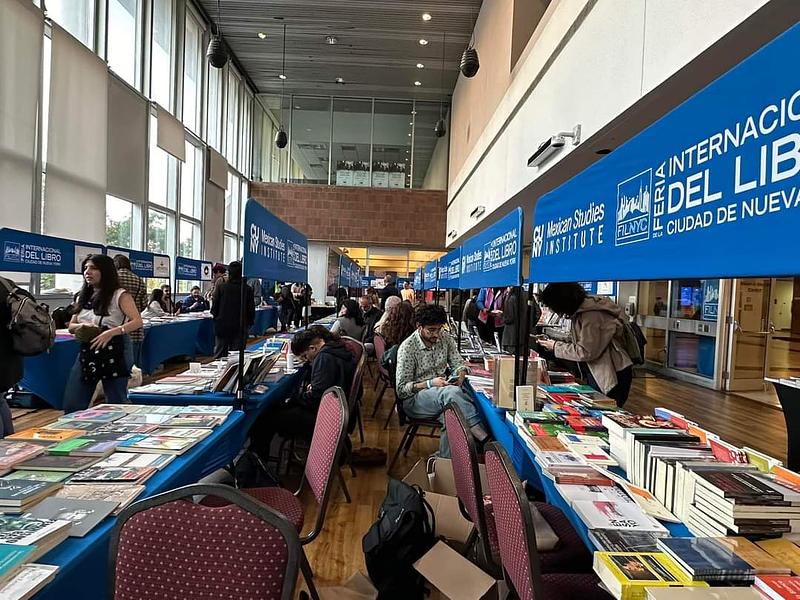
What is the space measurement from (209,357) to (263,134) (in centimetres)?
981

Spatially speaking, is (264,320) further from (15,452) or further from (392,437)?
(15,452)

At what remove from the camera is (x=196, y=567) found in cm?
112

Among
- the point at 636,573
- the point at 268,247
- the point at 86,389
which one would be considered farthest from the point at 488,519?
the point at 86,389

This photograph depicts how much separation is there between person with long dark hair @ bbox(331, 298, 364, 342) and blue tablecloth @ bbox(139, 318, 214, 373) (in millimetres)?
2289

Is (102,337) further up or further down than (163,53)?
further down

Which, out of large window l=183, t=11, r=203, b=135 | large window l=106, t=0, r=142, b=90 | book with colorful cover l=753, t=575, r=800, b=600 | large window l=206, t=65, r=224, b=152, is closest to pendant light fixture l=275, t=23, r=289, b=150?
large window l=206, t=65, r=224, b=152

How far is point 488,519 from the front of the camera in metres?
1.96

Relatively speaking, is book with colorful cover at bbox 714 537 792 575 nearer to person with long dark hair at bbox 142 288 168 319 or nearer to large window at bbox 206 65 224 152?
person with long dark hair at bbox 142 288 168 319

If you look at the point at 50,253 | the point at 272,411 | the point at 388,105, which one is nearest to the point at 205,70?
the point at 388,105

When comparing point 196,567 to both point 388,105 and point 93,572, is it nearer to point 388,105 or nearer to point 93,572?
point 93,572

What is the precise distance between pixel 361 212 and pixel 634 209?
14.0 m

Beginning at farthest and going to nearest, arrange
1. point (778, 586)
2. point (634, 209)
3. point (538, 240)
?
point (538, 240)
point (634, 209)
point (778, 586)

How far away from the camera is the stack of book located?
42.4 inches

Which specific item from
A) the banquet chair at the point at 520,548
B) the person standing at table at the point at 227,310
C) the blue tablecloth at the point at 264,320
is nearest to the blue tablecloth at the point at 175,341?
the person standing at table at the point at 227,310
